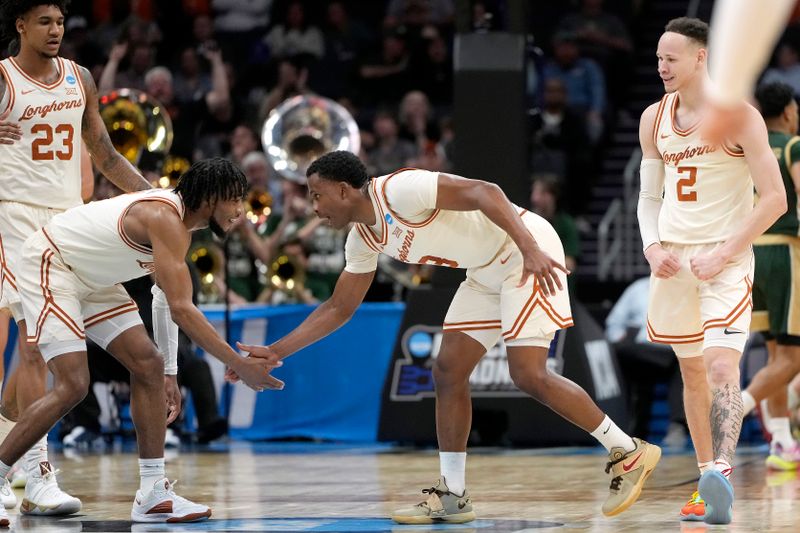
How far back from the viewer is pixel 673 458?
923cm

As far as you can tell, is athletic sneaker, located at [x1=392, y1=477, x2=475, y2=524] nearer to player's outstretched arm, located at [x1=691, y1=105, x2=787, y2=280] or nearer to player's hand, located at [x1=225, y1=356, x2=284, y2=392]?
player's hand, located at [x1=225, y1=356, x2=284, y2=392]

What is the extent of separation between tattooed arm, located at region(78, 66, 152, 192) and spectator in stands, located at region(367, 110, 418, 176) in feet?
24.2

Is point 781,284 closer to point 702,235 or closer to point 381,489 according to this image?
point 702,235

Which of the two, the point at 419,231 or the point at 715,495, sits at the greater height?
the point at 419,231

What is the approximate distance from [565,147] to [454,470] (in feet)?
31.9

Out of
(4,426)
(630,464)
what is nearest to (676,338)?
(630,464)

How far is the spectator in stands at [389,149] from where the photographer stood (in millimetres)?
14250

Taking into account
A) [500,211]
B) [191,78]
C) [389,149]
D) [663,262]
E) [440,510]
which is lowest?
[440,510]

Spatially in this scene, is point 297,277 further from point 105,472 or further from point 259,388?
point 259,388

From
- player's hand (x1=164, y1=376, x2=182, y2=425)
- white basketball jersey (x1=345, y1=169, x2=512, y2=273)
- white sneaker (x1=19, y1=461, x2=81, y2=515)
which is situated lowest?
white sneaker (x1=19, y1=461, x2=81, y2=515)

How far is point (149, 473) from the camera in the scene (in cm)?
603

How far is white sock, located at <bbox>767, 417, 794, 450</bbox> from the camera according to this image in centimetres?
845

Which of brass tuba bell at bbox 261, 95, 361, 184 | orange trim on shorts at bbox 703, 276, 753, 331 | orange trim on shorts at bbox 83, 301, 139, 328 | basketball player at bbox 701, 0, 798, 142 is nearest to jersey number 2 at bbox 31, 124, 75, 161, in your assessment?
orange trim on shorts at bbox 83, 301, 139, 328

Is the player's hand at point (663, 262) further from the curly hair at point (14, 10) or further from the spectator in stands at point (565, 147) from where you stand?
the spectator in stands at point (565, 147)
